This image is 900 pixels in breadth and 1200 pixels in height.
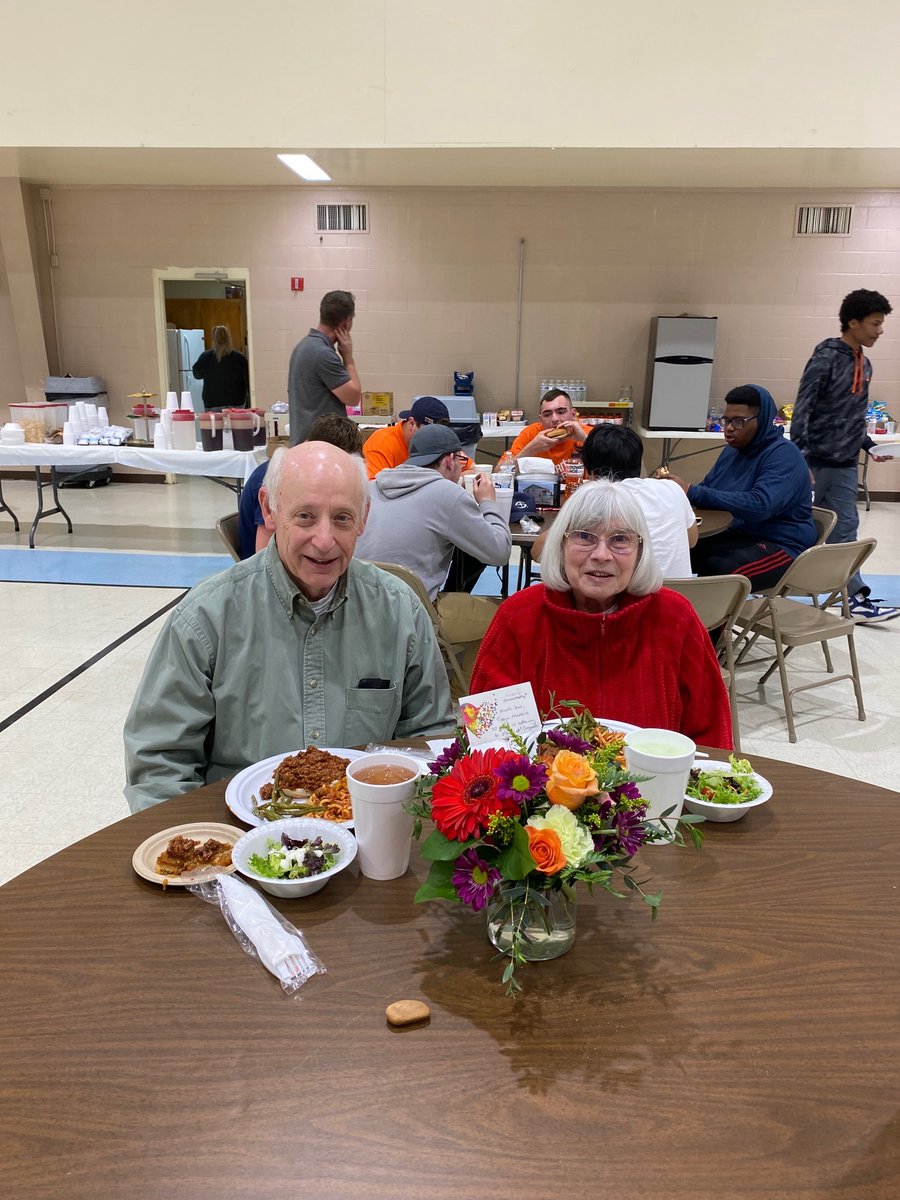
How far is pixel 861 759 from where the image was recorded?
11.0 feet

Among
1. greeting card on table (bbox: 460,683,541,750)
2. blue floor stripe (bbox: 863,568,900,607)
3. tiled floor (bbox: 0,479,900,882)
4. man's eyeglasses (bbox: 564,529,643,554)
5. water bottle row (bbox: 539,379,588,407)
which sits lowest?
tiled floor (bbox: 0,479,900,882)

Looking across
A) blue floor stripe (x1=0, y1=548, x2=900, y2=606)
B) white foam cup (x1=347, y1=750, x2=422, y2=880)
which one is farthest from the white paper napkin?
blue floor stripe (x1=0, y1=548, x2=900, y2=606)

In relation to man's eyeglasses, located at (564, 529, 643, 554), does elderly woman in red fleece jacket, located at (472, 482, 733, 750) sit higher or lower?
lower

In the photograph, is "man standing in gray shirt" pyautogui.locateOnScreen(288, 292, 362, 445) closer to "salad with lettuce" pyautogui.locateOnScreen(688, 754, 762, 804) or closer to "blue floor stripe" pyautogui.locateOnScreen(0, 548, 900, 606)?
"blue floor stripe" pyautogui.locateOnScreen(0, 548, 900, 606)

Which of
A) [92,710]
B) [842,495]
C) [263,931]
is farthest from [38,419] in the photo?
[263,931]

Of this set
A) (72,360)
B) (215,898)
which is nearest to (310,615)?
(215,898)

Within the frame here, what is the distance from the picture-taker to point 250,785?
4.57 ft

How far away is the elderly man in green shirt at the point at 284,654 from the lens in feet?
5.03

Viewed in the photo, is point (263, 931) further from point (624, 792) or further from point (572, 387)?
point (572, 387)

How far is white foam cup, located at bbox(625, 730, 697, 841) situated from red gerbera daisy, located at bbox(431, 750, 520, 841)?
304mm

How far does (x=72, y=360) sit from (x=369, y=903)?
9608mm

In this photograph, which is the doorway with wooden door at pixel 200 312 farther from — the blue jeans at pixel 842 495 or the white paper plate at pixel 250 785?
the white paper plate at pixel 250 785

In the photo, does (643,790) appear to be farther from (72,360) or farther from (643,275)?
(72,360)

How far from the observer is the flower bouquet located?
2.99 feet
